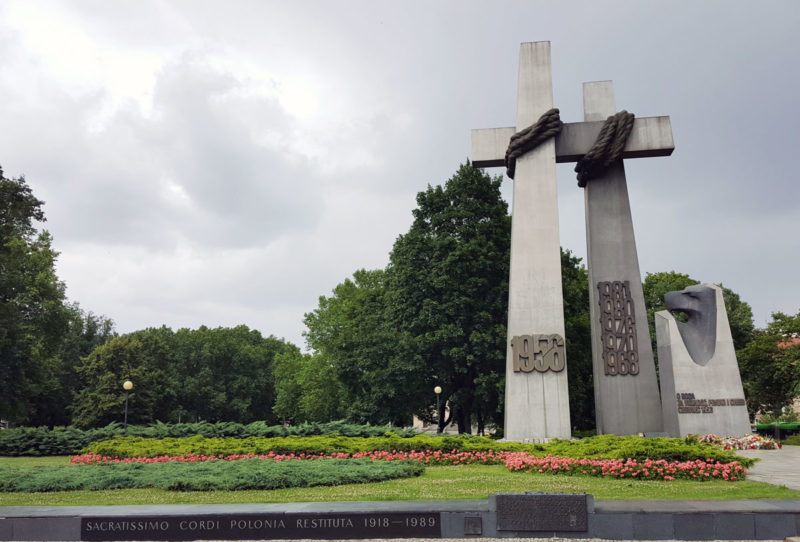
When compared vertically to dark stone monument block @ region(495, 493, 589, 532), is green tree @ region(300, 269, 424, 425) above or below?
above

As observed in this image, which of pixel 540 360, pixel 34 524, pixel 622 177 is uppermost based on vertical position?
pixel 622 177

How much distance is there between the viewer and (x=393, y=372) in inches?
1155

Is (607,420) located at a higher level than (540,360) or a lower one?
lower

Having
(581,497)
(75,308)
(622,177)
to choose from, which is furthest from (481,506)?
(75,308)

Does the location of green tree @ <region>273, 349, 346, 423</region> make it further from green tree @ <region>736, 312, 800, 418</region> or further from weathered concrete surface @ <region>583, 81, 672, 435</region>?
green tree @ <region>736, 312, 800, 418</region>

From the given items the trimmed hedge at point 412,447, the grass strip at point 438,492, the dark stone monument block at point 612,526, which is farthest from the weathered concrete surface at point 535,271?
the dark stone monument block at point 612,526

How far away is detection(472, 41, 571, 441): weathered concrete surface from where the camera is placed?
65.8 ft

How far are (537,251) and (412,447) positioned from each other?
8.55 m

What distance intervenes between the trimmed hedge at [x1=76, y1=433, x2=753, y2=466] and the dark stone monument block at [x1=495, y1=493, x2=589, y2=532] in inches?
190

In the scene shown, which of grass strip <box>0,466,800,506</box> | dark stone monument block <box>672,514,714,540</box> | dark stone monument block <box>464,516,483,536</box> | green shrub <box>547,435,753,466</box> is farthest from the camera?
green shrub <box>547,435,753,466</box>

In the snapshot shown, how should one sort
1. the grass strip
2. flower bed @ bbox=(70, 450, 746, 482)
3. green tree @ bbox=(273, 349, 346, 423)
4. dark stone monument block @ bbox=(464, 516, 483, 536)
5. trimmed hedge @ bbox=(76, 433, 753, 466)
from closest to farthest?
dark stone monument block @ bbox=(464, 516, 483, 536)
the grass strip
flower bed @ bbox=(70, 450, 746, 482)
trimmed hedge @ bbox=(76, 433, 753, 466)
green tree @ bbox=(273, 349, 346, 423)

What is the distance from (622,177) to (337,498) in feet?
57.4

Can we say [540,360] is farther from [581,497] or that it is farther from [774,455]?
[581,497]

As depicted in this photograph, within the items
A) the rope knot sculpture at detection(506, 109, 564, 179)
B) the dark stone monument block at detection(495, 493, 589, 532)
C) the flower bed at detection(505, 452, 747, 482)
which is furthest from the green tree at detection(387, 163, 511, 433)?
the dark stone monument block at detection(495, 493, 589, 532)
